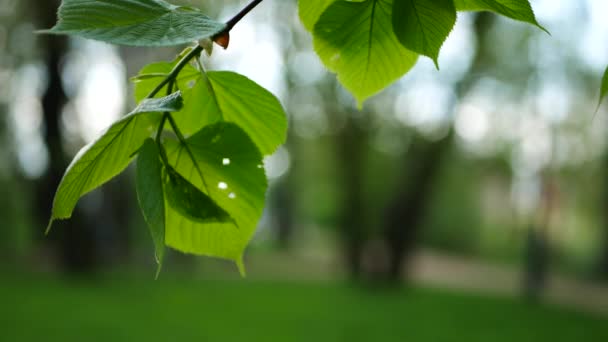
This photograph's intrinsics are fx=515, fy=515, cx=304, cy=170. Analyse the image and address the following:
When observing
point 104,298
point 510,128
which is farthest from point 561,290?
point 104,298

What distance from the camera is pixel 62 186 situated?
0.58 ft

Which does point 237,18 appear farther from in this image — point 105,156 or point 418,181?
point 418,181

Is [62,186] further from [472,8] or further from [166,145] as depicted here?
[472,8]

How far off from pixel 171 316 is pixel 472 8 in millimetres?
4424

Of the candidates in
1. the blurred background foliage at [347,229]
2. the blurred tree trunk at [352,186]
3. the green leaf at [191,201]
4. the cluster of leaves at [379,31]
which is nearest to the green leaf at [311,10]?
the cluster of leaves at [379,31]

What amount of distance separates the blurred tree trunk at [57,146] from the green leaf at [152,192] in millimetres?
5429

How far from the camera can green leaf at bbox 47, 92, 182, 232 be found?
170 mm

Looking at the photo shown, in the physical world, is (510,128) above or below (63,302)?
above

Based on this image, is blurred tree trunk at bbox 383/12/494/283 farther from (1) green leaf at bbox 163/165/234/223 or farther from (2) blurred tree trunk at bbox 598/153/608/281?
(1) green leaf at bbox 163/165/234/223

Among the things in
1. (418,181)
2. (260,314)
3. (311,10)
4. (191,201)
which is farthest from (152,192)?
(418,181)

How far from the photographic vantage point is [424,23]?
0.22m

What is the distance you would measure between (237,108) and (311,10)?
0.21ft

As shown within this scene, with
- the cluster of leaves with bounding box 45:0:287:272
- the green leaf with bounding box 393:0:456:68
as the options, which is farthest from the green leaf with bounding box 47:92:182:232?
the green leaf with bounding box 393:0:456:68

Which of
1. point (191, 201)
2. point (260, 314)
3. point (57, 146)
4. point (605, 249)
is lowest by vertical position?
point (605, 249)
